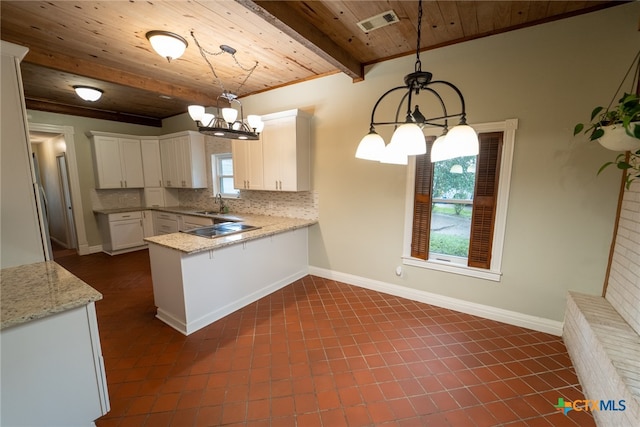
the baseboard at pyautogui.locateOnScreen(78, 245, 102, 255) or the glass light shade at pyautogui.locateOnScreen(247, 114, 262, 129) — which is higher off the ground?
the glass light shade at pyautogui.locateOnScreen(247, 114, 262, 129)

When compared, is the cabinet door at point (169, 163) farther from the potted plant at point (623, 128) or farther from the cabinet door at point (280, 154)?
the potted plant at point (623, 128)

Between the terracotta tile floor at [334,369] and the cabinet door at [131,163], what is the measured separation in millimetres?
3059

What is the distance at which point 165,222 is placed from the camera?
4969 millimetres

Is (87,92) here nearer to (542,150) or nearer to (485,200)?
(485,200)

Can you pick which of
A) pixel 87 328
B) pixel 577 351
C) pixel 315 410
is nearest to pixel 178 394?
pixel 87 328

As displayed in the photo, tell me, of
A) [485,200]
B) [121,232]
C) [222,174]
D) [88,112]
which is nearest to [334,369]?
[485,200]

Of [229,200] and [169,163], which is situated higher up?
[169,163]

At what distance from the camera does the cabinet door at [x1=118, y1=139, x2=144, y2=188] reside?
→ 4.98 m

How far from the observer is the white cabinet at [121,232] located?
469cm

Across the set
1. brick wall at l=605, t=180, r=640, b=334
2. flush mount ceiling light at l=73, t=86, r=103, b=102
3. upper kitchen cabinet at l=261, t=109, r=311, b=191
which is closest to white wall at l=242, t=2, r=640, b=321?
brick wall at l=605, t=180, r=640, b=334

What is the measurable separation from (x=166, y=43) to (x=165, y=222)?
3.65 meters

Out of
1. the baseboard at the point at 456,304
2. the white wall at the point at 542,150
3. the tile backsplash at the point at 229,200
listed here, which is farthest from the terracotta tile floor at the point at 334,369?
the tile backsplash at the point at 229,200

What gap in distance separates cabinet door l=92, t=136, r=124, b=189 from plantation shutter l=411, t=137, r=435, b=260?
5511 mm

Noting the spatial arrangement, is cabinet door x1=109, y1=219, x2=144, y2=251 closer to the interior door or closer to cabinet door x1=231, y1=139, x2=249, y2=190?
the interior door
